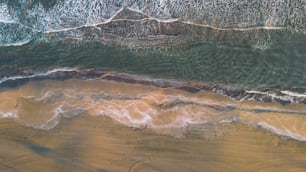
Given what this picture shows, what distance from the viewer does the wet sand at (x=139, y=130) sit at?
4750mm

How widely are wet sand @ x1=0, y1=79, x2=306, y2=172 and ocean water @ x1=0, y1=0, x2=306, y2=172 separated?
13 millimetres

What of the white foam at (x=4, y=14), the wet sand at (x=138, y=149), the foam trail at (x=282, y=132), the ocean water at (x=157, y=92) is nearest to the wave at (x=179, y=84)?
the ocean water at (x=157, y=92)

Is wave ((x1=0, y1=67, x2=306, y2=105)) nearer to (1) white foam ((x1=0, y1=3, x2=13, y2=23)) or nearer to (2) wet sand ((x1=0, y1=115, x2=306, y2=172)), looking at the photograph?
(2) wet sand ((x1=0, y1=115, x2=306, y2=172))

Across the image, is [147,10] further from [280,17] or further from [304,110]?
[304,110]

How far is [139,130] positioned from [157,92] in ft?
1.81

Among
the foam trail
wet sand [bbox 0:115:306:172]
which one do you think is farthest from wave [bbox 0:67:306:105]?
wet sand [bbox 0:115:306:172]

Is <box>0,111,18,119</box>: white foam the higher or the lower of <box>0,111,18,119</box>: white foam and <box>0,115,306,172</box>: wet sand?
the higher

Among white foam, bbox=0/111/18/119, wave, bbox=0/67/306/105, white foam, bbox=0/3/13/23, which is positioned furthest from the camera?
white foam, bbox=0/3/13/23

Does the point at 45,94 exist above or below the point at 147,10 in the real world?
below

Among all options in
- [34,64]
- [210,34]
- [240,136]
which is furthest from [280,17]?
[34,64]

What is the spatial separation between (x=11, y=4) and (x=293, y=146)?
427 centimetres

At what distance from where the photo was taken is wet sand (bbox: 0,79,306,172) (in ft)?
15.6

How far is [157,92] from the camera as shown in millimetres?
4926

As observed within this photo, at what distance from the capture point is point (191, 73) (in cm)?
Result: 495
